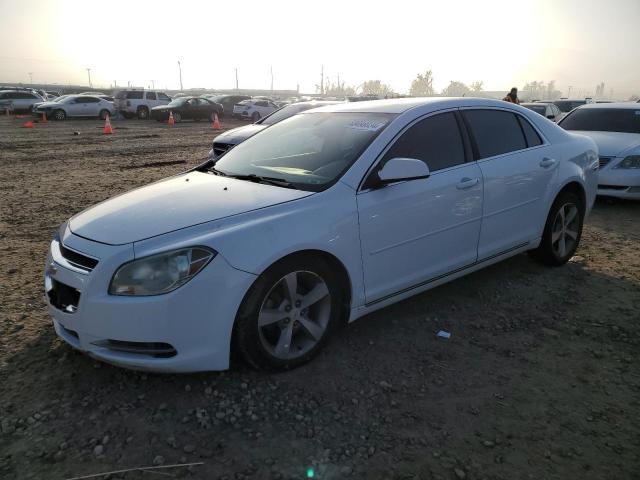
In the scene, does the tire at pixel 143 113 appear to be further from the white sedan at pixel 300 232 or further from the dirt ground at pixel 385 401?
the white sedan at pixel 300 232

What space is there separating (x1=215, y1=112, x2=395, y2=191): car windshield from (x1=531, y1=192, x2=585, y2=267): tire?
6.84 ft

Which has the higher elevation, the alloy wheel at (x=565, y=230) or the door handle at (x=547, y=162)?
the door handle at (x=547, y=162)

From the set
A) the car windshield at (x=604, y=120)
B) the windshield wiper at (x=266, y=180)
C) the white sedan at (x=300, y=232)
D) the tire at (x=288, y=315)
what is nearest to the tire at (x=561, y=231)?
the white sedan at (x=300, y=232)

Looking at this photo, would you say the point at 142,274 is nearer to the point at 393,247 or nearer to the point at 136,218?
the point at 136,218

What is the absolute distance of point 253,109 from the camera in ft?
102

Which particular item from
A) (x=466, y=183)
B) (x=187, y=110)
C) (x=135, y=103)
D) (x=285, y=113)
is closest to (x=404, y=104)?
(x=466, y=183)

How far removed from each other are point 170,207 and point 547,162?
3.29m

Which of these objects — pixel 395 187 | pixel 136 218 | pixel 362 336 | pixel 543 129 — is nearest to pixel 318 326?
pixel 362 336

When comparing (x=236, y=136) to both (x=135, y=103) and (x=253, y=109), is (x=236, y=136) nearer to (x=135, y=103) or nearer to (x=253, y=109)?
(x=253, y=109)

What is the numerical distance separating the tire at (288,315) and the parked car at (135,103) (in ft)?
99.8

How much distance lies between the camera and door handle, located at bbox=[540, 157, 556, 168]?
175 inches

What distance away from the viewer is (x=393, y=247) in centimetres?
336

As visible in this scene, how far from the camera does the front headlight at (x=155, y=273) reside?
262 cm

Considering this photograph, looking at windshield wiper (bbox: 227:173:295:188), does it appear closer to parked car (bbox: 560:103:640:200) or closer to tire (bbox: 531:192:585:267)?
tire (bbox: 531:192:585:267)
